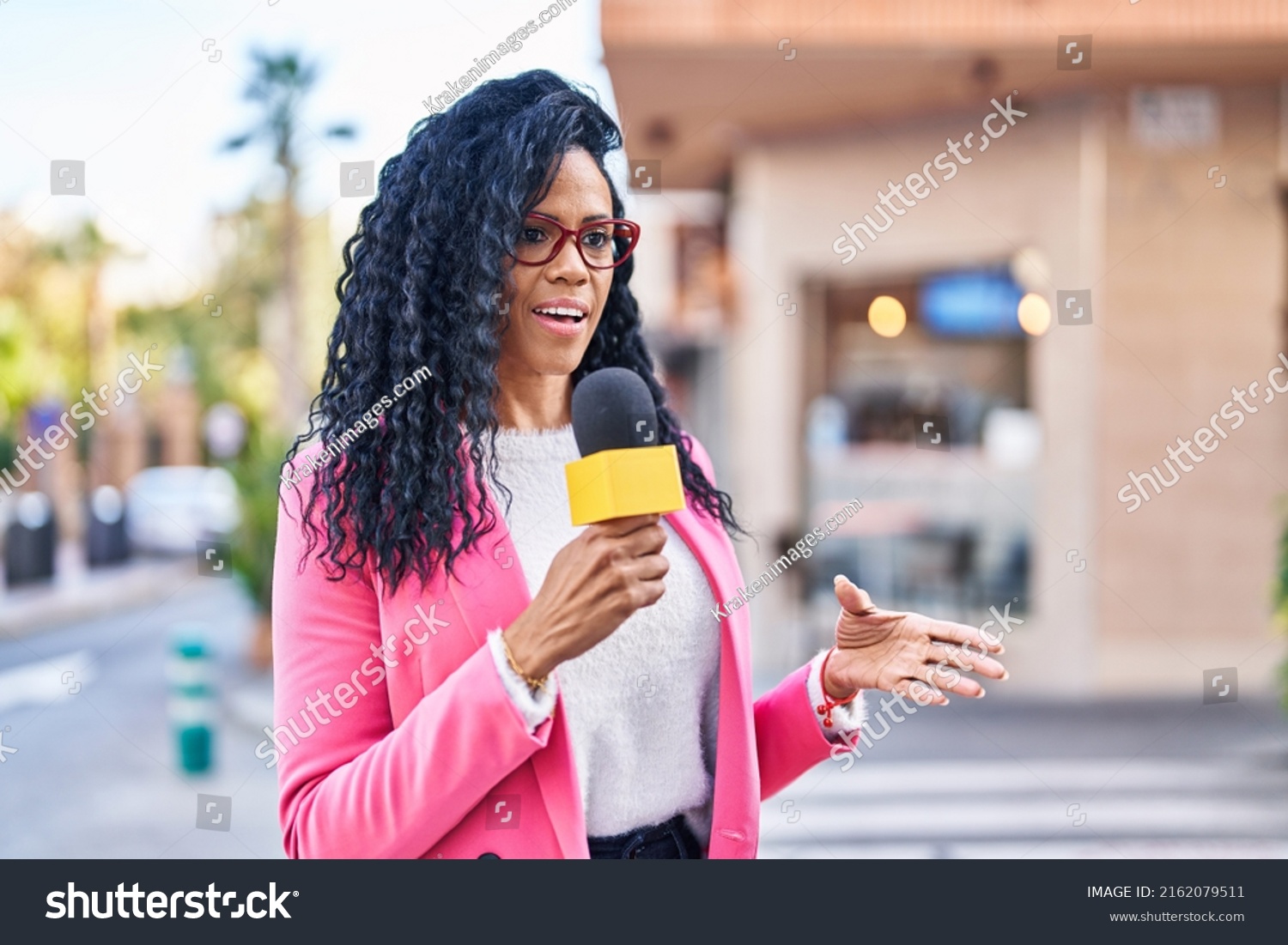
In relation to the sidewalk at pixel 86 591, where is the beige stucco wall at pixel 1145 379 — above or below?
above

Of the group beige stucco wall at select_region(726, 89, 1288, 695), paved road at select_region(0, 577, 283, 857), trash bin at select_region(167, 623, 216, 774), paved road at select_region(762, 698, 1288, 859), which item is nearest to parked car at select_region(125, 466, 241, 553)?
paved road at select_region(0, 577, 283, 857)

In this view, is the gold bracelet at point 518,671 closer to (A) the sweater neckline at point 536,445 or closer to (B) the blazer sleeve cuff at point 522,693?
(B) the blazer sleeve cuff at point 522,693

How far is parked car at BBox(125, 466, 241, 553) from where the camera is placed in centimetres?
1903

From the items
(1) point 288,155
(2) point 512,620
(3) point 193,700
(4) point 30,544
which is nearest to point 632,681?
(2) point 512,620

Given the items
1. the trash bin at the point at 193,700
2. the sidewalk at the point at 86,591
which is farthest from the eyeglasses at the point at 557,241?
the sidewalk at the point at 86,591

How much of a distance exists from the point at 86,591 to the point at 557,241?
43.8 ft

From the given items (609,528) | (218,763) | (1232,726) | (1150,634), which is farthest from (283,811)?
(1150,634)

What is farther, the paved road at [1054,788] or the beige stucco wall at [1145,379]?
the beige stucco wall at [1145,379]

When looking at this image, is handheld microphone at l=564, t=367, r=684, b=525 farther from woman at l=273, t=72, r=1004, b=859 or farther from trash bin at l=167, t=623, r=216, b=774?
trash bin at l=167, t=623, r=216, b=774

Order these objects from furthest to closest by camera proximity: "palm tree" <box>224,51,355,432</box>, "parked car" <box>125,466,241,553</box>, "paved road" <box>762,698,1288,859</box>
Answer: "parked car" <box>125,466,241,553</box> → "palm tree" <box>224,51,355,432</box> → "paved road" <box>762,698,1288,859</box>

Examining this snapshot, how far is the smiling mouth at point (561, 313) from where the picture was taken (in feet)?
5.00

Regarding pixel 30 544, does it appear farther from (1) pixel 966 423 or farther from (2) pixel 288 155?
(1) pixel 966 423

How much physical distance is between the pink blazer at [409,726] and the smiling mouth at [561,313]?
0.28m
